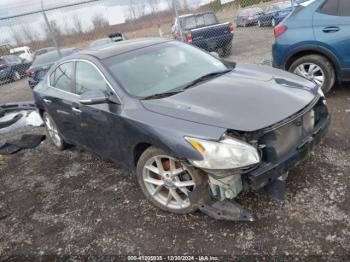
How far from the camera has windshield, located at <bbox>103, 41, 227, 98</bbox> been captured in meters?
3.64

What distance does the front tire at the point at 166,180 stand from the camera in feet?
10.3

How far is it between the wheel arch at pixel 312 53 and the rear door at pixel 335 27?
7 centimetres

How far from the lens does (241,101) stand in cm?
313

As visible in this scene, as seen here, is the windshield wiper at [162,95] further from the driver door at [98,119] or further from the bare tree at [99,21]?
the bare tree at [99,21]

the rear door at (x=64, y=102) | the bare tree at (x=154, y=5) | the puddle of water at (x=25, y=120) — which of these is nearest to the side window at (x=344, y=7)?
the rear door at (x=64, y=102)

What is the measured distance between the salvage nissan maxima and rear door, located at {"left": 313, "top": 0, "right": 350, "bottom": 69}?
69.1 inches

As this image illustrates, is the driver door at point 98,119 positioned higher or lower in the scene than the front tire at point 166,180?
higher

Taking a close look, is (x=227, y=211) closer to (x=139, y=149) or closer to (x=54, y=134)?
(x=139, y=149)

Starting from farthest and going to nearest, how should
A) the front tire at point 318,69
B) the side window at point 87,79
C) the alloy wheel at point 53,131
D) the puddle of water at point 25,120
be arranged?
the puddle of water at point 25,120, the alloy wheel at point 53,131, the front tire at point 318,69, the side window at point 87,79

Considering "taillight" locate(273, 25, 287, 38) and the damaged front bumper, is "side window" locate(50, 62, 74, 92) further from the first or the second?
"taillight" locate(273, 25, 287, 38)

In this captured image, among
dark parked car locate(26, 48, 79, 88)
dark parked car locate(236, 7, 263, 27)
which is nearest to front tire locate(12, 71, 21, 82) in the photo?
dark parked car locate(26, 48, 79, 88)

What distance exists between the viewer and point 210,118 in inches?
115

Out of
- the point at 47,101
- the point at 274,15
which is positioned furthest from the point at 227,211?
the point at 274,15

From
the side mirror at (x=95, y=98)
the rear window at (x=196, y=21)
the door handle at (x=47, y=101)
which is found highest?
the side mirror at (x=95, y=98)
